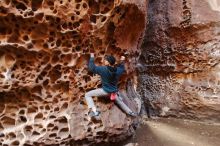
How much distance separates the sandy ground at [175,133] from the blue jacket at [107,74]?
88cm

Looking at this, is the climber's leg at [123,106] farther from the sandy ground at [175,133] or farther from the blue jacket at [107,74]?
the sandy ground at [175,133]

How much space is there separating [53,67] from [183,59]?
222cm

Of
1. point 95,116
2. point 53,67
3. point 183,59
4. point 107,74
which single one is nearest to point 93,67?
point 107,74

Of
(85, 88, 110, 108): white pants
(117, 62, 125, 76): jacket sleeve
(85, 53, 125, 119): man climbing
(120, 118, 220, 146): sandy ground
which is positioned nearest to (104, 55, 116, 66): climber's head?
(85, 53, 125, 119): man climbing

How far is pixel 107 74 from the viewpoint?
341cm

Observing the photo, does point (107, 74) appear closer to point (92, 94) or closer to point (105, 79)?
point (105, 79)

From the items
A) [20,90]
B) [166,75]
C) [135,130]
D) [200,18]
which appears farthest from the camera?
[166,75]

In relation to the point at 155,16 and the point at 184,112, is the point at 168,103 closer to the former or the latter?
the point at 184,112

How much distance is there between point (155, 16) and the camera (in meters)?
4.95

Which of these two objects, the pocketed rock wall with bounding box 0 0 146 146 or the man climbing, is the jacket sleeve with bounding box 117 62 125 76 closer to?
the man climbing

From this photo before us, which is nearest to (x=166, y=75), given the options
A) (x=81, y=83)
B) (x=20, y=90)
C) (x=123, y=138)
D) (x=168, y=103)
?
(x=168, y=103)

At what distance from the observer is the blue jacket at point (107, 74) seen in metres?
3.41

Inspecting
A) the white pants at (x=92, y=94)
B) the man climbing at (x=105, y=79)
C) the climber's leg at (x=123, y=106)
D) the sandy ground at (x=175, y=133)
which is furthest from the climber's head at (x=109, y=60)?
the sandy ground at (x=175, y=133)

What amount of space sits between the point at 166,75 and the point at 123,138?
4.99 ft
